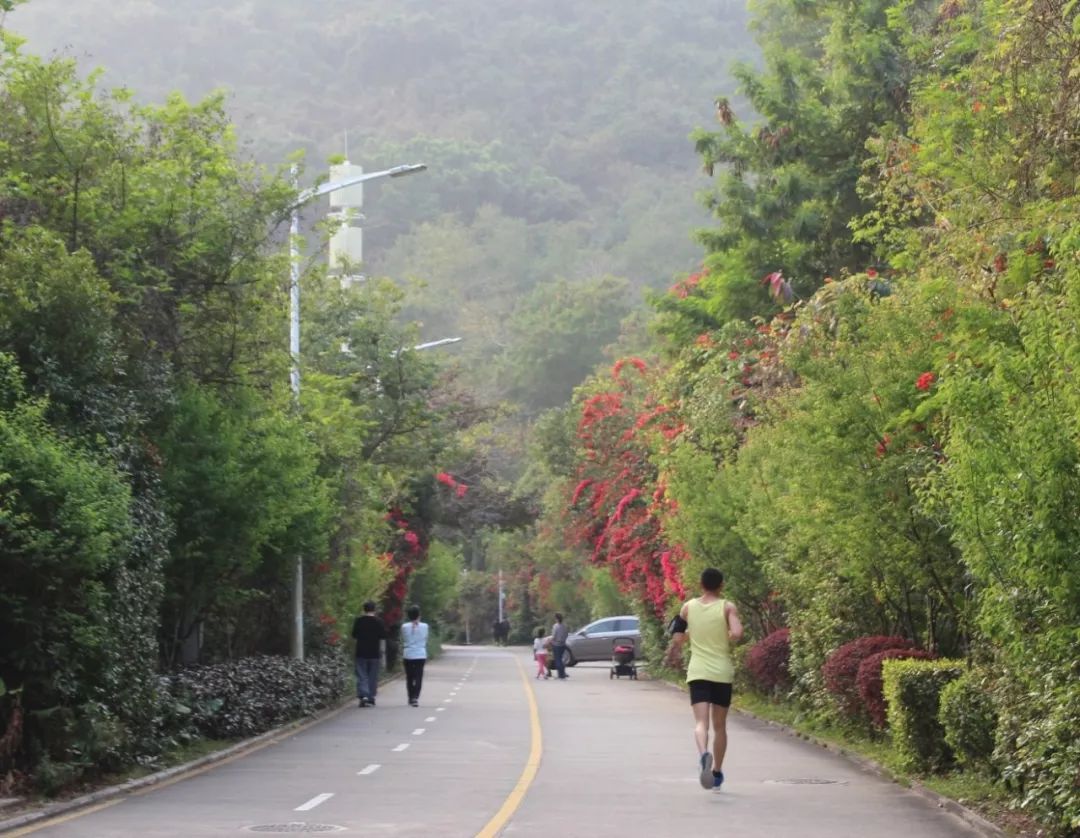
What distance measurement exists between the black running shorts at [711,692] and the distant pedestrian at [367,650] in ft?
56.6

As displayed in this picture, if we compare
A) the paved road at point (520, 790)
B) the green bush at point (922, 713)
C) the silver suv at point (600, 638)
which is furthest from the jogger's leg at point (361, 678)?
the silver suv at point (600, 638)

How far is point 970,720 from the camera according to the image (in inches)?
614

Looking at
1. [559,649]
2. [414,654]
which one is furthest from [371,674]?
[559,649]

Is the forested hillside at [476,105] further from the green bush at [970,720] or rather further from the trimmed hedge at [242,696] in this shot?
the green bush at [970,720]

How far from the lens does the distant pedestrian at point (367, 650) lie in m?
32.5

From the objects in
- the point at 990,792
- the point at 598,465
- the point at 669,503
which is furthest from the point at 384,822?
the point at 598,465

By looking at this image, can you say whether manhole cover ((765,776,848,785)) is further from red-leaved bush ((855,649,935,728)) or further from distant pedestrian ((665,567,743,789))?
red-leaved bush ((855,649,935,728))

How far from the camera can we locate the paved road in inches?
524

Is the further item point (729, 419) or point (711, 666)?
point (729, 419)

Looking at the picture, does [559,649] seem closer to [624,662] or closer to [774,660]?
[624,662]

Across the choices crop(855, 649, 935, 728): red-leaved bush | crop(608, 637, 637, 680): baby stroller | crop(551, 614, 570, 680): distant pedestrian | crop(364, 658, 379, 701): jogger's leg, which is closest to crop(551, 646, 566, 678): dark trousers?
crop(551, 614, 570, 680): distant pedestrian

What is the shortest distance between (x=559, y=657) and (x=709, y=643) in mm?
32044

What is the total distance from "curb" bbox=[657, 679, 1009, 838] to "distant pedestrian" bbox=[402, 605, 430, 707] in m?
8.31

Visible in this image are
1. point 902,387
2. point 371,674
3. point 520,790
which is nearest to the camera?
point 520,790
